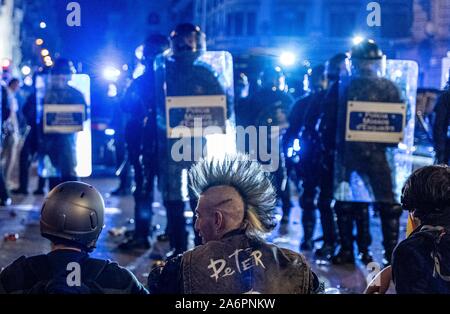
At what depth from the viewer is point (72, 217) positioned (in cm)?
314

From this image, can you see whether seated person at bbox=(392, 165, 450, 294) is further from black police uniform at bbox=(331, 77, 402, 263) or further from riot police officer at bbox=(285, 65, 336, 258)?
riot police officer at bbox=(285, 65, 336, 258)

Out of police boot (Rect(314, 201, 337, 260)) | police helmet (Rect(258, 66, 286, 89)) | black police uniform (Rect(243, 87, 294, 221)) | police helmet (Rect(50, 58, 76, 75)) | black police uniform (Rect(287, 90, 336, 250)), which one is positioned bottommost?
police boot (Rect(314, 201, 337, 260))

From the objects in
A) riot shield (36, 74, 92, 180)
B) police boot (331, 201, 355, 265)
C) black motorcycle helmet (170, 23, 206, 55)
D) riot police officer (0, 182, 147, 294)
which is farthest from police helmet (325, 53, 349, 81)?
riot police officer (0, 182, 147, 294)

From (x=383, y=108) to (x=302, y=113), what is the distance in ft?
3.69

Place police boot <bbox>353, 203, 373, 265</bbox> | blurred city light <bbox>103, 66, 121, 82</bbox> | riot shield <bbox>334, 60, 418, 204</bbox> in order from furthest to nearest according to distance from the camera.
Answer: blurred city light <bbox>103, 66, 121, 82</bbox>
police boot <bbox>353, 203, 373, 265</bbox>
riot shield <bbox>334, 60, 418, 204</bbox>

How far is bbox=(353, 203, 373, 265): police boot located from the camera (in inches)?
288

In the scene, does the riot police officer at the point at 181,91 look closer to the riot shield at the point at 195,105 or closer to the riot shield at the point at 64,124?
the riot shield at the point at 195,105

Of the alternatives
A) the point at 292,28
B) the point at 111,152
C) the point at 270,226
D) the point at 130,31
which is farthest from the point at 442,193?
the point at 111,152

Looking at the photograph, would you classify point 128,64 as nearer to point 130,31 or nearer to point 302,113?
point 302,113

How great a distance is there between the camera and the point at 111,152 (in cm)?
1538

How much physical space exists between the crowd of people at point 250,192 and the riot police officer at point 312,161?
0.04 ft

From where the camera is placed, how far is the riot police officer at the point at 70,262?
9.64ft

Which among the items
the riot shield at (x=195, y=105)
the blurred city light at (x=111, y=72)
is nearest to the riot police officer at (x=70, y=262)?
the riot shield at (x=195, y=105)

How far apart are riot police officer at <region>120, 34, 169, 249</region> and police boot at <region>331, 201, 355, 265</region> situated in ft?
5.76
